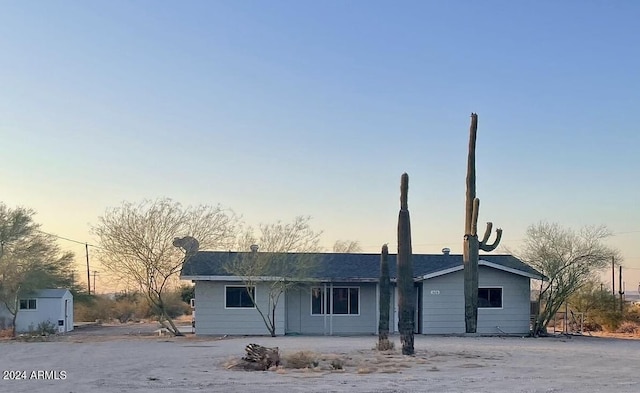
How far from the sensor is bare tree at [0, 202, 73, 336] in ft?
112

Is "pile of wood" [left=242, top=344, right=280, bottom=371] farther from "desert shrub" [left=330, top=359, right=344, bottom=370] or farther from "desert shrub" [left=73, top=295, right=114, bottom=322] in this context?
"desert shrub" [left=73, top=295, right=114, bottom=322]

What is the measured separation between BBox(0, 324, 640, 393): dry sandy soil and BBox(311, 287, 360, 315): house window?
6132 mm

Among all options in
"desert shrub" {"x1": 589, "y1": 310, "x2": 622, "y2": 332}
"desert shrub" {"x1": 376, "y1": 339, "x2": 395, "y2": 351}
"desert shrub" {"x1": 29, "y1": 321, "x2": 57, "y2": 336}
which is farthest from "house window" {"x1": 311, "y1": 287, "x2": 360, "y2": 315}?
"desert shrub" {"x1": 589, "y1": 310, "x2": 622, "y2": 332}

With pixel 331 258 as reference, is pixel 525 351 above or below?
below

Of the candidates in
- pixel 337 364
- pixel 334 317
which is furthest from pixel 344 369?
pixel 334 317

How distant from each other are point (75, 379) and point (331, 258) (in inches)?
816

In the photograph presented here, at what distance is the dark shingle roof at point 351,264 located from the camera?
1261 inches

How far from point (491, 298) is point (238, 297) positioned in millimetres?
10670

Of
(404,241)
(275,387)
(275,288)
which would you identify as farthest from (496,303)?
(275,387)

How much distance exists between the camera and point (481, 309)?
106 feet

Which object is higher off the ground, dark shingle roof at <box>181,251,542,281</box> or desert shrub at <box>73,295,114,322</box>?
dark shingle roof at <box>181,251,542,281</box>

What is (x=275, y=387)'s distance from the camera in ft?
47.4

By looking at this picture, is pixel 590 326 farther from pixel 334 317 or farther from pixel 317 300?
pixel 317 300

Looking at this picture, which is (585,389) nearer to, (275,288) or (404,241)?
(404,241)
